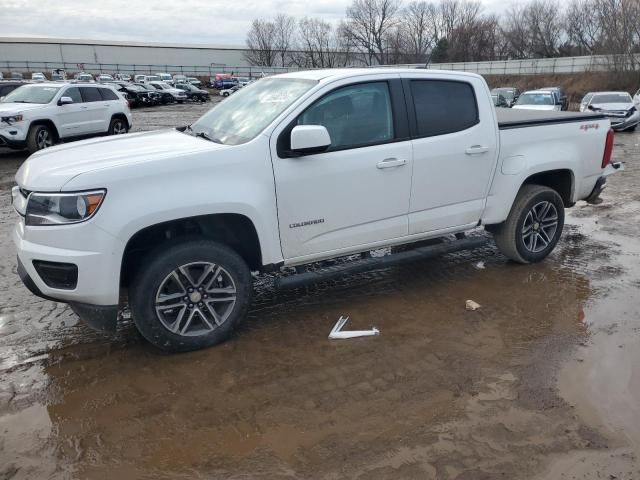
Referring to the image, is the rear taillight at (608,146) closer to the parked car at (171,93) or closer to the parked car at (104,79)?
the parked car at (171,93)

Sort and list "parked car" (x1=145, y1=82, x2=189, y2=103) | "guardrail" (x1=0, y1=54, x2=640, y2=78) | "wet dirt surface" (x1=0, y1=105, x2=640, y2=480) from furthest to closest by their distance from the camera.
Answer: "guardrail" (x1=0, y1=54, x2=640, y2=78) < "parked car" (x1=145, y1=82, x2=189, y2=103) < "wet dirt surface" (x1=0, y1=105, x2=640, y2=480)

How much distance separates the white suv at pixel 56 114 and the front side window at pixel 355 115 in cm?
1115

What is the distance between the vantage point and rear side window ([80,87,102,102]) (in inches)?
579

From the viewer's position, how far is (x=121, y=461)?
9.40ft

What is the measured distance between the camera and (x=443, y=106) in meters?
4.80

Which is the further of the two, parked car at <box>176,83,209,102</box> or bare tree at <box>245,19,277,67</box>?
bare tree at <box>245,19,277,67</box>

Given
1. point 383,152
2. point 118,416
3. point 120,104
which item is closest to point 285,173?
point 383,152

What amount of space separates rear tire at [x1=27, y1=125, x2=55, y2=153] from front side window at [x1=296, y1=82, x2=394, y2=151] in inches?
439

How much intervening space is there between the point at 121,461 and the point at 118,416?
0.43 meters

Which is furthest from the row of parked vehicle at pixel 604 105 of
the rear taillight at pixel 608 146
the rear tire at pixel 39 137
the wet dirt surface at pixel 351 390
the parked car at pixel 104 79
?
the parked car at pixel 104 79

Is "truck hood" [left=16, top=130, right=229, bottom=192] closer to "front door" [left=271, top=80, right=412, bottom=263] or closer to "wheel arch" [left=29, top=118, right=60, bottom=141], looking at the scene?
"front door" [left=271, top=80, right=412, bottom=263]

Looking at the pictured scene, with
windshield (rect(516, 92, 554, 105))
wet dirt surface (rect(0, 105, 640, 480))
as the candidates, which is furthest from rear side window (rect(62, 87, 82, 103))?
windshield (rect(516, 92, 554, 105))

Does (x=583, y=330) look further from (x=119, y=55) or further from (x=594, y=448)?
(x=119, y=55)

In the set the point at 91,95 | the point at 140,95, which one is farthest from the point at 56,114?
the point at 140,95
